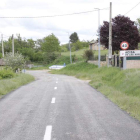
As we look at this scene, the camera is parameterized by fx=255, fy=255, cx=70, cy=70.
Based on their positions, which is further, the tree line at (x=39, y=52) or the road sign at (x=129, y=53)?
the tree line at (x=39, y=52)

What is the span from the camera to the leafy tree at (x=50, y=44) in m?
98.5

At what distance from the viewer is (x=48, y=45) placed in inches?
3883

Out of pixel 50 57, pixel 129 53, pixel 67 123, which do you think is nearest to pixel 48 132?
pixel 67 123

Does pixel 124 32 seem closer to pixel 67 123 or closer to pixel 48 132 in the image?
pixel 67 123

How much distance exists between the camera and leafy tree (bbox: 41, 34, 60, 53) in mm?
98537

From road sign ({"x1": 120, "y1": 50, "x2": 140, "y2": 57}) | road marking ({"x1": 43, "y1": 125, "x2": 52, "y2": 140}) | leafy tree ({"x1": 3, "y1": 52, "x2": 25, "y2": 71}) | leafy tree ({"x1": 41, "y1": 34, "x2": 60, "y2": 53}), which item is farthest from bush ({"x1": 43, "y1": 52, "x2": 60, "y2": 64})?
road marking ({"x1": 43, "y1": 125, "x2": 52, "y2": 140})

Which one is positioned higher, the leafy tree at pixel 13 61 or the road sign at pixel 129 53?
the road sign at pixel 129 53

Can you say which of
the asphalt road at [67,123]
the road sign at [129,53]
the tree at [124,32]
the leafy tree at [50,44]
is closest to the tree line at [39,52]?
the leafy tree at [50,44]

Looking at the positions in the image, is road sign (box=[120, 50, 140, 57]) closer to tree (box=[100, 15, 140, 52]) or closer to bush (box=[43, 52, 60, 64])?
tree (box=[100, 15, 140, 52])

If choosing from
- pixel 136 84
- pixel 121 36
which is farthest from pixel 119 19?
pixel 136 84

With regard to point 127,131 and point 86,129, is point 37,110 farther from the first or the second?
point 127,131

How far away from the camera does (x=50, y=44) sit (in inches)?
3915

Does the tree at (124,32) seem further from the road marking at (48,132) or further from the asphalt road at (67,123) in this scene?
the road marking at (48,132)

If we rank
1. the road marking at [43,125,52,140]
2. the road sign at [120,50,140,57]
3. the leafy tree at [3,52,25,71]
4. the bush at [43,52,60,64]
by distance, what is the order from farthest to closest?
the bush at [43,52,60,64] → the leafy tree at [3,52,25,71] → the road sign at [120,50,140,57] → the road marking at [43,125,52,140]
